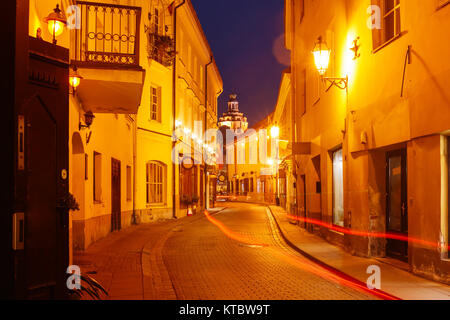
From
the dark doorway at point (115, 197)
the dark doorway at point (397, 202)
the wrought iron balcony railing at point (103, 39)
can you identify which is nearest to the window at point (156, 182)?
the dark doorway at point (115, 197)

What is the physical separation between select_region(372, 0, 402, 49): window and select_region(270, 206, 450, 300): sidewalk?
472 cm

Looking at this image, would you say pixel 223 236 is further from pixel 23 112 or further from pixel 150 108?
pixel 23 112

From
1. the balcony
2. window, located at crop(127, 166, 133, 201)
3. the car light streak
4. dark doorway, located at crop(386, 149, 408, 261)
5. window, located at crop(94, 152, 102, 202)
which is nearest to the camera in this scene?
the car light streak

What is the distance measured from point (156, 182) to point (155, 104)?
3730 millimetres

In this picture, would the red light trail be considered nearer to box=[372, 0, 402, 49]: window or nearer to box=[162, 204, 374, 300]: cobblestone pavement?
box=[162, 204, 374, 300]: cobblestone pavement

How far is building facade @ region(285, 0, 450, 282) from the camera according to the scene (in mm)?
7828

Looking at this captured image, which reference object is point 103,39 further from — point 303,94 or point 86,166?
point 303,94

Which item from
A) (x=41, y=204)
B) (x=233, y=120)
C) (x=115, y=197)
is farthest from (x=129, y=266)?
(x=233, y=120)

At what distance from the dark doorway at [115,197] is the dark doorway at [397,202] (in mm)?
9239

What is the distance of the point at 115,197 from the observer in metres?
16.5

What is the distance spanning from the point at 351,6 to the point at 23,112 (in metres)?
9.93

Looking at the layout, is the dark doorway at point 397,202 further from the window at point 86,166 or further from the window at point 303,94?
the window at point 303,94

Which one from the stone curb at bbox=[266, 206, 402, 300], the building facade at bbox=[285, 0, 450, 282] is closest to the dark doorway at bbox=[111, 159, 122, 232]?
the stone curb at bbox=[266, 206, 402, 300]

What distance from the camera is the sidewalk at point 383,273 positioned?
706 centimetres
